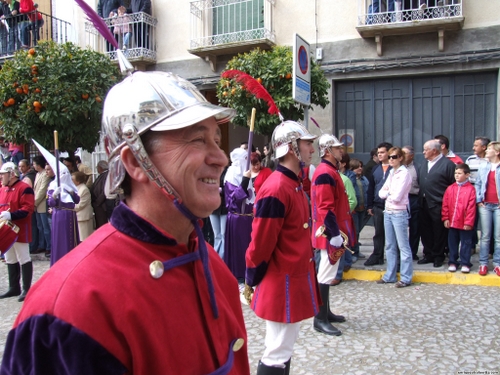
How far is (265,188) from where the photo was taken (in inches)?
145

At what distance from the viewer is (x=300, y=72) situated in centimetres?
621

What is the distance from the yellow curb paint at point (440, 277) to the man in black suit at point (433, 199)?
47 centimetres

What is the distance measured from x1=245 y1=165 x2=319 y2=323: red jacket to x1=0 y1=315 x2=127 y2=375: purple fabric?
2.36m

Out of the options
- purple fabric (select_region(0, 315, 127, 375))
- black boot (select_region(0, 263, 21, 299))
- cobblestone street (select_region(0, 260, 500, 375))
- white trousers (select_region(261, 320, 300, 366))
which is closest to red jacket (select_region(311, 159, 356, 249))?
cobblestone street (select_region(0, 260, 500, 375))

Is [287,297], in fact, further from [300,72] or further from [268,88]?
[268,88]

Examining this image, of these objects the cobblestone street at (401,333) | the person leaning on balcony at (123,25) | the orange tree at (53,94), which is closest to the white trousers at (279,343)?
the cobblestone street at (401,333)

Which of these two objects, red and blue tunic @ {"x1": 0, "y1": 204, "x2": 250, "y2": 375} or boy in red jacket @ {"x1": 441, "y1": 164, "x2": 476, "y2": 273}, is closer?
red and blue tunic @ {"x1": 0, "y1": 204, "x2": 250, "y2": 375}

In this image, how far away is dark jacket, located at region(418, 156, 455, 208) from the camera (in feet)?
24.1

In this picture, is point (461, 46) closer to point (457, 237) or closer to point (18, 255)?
point (457, 237)

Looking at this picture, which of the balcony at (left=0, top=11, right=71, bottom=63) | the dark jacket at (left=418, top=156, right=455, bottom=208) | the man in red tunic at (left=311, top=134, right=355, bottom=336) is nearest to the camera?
the man in red tunic at (left=311, top=134, right=355, bottom=336)

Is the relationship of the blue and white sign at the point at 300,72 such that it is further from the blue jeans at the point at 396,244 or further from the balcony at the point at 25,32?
the balcony at the point at 25,32

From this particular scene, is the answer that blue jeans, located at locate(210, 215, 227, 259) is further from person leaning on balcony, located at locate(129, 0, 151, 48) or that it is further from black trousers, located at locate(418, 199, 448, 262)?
person leaning on balcony, located at locate(129, 0, 151, 48)

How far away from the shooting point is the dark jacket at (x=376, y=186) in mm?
7586

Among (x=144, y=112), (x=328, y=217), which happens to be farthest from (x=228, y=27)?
(x=144, y=112)
